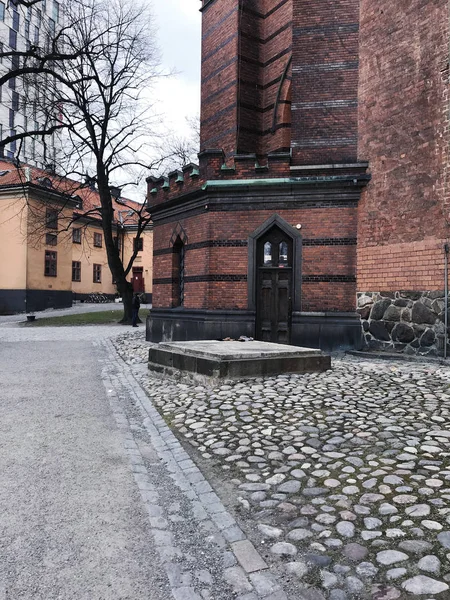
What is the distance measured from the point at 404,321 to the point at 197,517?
8.19 m

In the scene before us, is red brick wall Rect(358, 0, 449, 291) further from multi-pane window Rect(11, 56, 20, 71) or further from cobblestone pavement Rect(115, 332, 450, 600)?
multi-pane window Rect(11, 56, 20, 71)

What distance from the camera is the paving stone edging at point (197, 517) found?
2279 mm

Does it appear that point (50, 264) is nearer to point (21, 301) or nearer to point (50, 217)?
point (50, 217)

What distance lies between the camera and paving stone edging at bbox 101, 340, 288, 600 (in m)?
2.28

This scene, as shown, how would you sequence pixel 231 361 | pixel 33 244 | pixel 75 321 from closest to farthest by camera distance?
pixel 231 361
pixel 75 321
pixel 33 244

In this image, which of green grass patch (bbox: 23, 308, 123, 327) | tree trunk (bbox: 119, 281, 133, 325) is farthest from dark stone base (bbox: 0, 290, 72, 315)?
tree trunk (bbox: 119, 281, 133, 325)

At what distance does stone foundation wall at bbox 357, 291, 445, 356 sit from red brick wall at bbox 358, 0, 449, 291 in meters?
0.24

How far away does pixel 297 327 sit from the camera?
11.5 meters

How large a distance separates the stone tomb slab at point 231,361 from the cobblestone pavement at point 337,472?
0.29m

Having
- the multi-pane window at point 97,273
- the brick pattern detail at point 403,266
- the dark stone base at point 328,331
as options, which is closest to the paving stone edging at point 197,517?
the dark stone base at point 328,331

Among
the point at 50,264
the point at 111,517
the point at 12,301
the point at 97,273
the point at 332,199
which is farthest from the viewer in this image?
the point at 97,273

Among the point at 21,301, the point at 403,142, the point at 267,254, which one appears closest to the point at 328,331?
the point at 267,254

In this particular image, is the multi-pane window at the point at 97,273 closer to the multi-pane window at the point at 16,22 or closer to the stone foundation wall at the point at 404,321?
the multi-pane window at the point at 16,22

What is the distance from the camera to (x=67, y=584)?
2277mm
